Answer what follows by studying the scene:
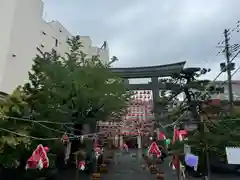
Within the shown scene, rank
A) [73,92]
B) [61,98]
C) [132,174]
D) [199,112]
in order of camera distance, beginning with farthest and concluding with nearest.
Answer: [132,174] < [73,92] < [61,98] < [199,112]

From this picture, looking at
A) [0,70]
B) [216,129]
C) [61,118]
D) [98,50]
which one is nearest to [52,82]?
[61,118]

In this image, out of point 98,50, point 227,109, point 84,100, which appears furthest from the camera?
point 98,50

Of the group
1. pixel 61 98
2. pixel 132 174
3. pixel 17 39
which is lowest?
pixel 132 174

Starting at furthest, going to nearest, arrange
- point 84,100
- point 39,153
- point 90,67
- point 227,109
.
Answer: point 90,67 → point 84,100 → point 227,109 → point 39,153

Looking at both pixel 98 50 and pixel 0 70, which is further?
pixel 98 50

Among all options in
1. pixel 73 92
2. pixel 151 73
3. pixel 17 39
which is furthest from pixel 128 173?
pixel 17 39

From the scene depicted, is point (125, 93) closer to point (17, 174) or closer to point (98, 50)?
point (17, 174)

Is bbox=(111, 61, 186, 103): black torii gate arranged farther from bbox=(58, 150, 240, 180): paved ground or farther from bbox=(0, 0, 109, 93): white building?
bbox=(0, 0, 109, 93): white building

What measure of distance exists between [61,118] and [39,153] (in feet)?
12.4

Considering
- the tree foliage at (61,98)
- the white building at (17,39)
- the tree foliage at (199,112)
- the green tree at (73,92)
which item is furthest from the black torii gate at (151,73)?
the tree foliage at (199,112)

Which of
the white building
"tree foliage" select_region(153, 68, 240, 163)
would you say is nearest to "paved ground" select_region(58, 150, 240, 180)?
"tree foliage" select_region(153, 68, 240, 163)

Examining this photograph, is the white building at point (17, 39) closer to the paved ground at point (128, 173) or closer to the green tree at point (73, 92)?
the green tree at point (73, 92)

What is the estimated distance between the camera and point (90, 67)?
16422 millimetres

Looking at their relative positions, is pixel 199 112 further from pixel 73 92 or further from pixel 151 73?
pixel 151 73
